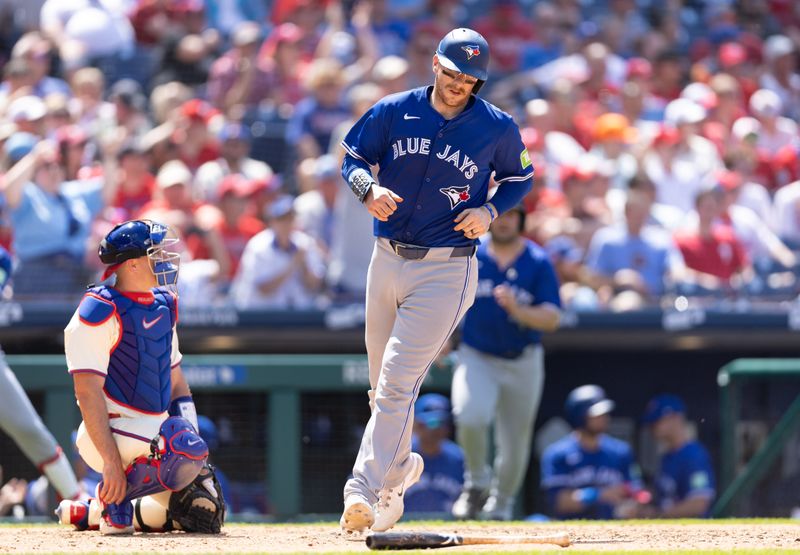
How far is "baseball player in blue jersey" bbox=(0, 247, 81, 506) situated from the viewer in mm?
7320

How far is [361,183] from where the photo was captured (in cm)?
524

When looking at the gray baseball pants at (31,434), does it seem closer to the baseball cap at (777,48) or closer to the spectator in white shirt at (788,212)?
the spectator in white shirt at (788,212)

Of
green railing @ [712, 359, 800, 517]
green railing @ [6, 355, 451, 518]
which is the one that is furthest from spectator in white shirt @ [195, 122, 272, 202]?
green railing @ [712, 359, 800, 517]

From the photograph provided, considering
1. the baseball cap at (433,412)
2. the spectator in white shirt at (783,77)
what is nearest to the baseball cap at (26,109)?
the baseball cap at (433,412)

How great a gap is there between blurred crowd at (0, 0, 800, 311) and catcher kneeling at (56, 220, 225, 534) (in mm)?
3722

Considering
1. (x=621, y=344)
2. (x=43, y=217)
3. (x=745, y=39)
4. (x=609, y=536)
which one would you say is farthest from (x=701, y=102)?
(x=609, y=536)

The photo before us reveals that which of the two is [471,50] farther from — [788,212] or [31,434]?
[788,212]

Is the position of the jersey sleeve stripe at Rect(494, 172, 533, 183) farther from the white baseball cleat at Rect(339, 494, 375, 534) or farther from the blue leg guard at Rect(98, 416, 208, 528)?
the blue leg guard at Rect(98, 416, 208, 528)

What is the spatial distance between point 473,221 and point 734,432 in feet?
14.2

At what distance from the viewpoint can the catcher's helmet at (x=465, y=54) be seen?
Answer: 17.1 feet

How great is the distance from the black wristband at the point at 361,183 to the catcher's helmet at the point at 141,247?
749 mm

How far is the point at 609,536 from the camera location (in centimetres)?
567

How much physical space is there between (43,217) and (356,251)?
212 cm

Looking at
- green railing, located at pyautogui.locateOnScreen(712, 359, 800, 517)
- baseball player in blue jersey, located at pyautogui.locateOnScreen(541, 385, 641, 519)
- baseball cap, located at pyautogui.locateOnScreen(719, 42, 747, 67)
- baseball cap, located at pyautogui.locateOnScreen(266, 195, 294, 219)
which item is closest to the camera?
green railing, located at pyautogui.locateOnScreen(712, 359, 800, 517)
